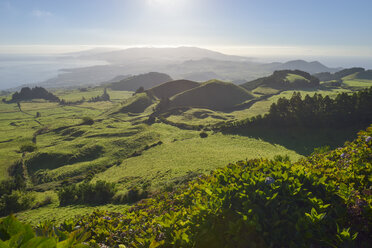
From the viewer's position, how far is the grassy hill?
525ft

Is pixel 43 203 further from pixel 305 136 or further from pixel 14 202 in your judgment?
pixel 305 136

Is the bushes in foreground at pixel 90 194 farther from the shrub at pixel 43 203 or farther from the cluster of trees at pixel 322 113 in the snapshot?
the cluster of trees at pixel 322 113

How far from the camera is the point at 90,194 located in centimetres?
3316

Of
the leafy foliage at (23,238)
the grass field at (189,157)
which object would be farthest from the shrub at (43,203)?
the leafy foliage at (23,238)

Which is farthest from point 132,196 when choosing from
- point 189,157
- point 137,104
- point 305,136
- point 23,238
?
point 137,104

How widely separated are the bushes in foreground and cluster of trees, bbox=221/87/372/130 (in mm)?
57528

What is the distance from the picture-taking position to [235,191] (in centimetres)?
774

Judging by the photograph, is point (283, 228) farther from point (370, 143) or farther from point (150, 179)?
point (150, 179)

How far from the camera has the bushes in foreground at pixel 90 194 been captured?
3178 cm

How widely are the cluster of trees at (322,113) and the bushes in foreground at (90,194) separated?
57.5 meters

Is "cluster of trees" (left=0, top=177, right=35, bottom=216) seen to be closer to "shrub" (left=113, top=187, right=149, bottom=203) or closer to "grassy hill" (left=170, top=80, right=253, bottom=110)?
"shrub" (left=113, top=187, right=149, bottom=203)

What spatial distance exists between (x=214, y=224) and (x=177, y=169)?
37.4 metres

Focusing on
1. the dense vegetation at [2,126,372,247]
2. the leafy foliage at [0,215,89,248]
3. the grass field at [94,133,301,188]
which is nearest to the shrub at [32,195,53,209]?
the grass field at [94,133,301,188]

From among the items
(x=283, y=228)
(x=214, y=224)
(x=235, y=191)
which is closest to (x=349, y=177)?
(x=283, y=228)
